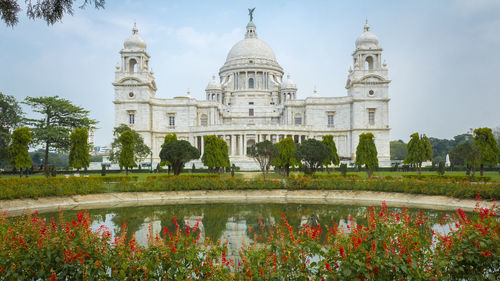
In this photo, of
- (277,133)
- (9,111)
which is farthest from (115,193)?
(277,133)

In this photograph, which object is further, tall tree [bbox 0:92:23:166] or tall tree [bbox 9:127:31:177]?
tall tree [bbox 0:92:23:166]

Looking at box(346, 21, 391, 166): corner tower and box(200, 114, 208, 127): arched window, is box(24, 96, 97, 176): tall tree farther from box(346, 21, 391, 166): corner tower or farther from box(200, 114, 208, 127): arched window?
box(346, 21, 391, 166): corner tower

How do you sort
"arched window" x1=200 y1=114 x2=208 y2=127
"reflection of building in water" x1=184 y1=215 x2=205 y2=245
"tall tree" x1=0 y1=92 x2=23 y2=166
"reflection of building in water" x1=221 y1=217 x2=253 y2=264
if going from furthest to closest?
"arched window" x1=200 y1=114 x2=208 y2=127
"tall tree" x1=0 y1=92 x2=23 y2=166
"reflection of building in water" x1=184 y1=215 x2=205 y2=245
"reflection of building in water" x1=221 y1=217 x2=253 y2=264

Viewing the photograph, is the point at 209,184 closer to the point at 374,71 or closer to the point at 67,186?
the point at 67,186

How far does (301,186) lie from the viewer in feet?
87.3

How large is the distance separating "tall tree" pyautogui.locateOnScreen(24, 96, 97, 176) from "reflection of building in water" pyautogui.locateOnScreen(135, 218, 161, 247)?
36.7 metres

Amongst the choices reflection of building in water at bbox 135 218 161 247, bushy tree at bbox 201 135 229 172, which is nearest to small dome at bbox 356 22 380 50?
bushy tree at bbox 201 135 229 172

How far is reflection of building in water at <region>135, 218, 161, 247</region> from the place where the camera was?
40.7ft

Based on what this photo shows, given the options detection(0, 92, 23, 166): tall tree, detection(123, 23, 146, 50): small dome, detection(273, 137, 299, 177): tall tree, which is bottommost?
detection(273, 137, 299, 177): tall tree

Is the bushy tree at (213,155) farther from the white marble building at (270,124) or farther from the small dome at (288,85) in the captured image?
the small dome at (288,85)

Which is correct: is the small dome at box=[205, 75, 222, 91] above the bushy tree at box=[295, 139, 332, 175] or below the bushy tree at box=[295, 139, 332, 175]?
above

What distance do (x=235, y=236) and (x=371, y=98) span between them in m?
54.1

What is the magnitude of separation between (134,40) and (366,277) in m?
63.2

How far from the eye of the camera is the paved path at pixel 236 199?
2116cm
